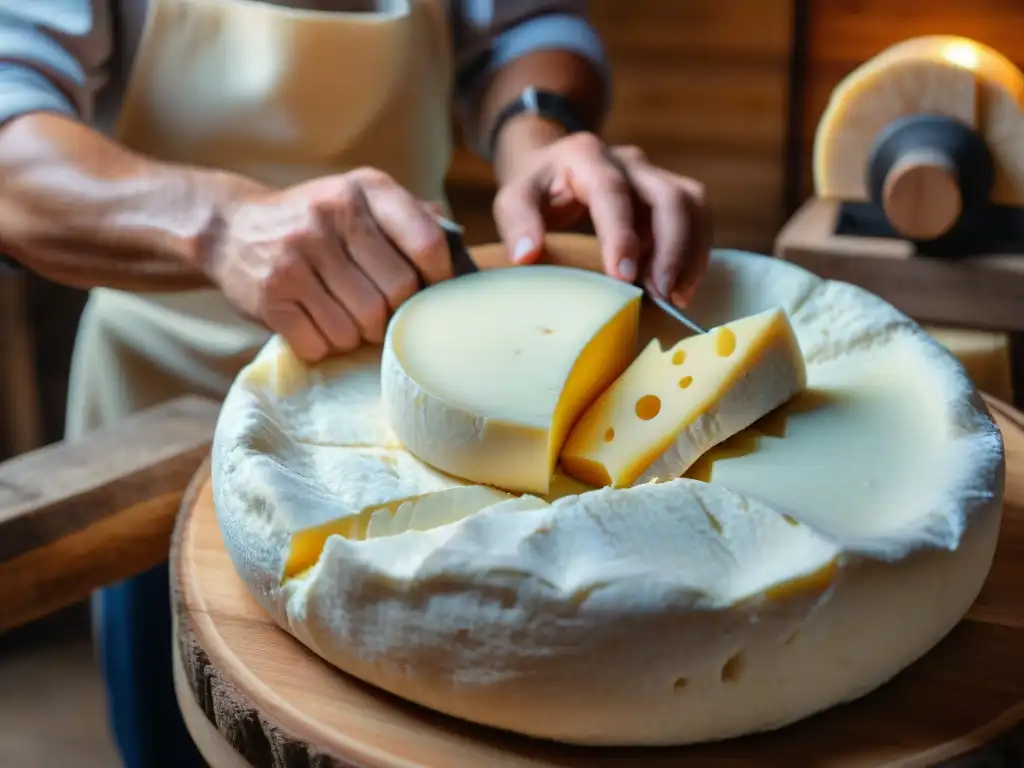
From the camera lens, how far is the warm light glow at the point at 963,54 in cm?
144

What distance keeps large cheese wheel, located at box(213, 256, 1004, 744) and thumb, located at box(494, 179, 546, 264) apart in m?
0.32

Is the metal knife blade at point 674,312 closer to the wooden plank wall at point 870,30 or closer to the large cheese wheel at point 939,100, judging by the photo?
the large cheese wheel at point 939,100

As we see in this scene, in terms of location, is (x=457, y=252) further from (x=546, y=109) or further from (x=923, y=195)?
(x=923, y=195)

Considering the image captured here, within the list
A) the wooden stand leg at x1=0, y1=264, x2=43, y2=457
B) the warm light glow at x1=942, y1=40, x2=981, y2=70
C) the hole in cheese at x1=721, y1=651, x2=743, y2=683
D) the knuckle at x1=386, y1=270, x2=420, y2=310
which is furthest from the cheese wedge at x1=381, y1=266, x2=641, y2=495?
the wooden stand leg at x1=0, y1=264, x2=43, y2=457

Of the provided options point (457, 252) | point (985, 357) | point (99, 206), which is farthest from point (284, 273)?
point (985, 357)

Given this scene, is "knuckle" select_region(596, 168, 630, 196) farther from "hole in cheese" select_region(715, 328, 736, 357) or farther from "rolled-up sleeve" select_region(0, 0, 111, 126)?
"rolled-up sleeve" select_region(0, 0, 111, 126)

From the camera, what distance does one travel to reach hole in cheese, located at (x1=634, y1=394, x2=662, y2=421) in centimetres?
92

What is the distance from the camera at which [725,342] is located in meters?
0.92

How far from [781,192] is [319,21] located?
41.4 inches

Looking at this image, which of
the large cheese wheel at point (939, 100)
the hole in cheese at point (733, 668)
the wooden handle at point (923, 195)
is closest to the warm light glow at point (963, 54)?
the large cheese wheel at point (939, 100)

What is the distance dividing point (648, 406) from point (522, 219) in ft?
1.13

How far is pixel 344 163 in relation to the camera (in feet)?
4.93

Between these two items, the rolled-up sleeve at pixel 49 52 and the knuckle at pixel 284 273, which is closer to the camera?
the knuckle at pixel 284 273

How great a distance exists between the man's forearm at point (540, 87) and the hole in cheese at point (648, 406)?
2.04ft
